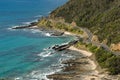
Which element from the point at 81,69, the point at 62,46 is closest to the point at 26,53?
the point at 62,46

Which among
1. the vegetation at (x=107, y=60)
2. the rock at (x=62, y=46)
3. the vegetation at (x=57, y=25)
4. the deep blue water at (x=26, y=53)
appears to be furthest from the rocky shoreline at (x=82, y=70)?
the vegetation at (x=57, y=25)

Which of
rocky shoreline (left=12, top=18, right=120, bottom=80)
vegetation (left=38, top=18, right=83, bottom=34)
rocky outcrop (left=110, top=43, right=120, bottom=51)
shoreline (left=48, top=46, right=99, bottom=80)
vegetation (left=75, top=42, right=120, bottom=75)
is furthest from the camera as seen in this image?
vegetation (left=38, top=18, right=83, bottom=34)

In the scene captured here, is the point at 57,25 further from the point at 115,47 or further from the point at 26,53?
the point at 115,47

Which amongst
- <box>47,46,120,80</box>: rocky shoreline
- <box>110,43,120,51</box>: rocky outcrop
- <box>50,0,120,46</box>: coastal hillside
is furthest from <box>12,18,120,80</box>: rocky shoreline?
<box>50,0,120,46</box>: coastal hillside

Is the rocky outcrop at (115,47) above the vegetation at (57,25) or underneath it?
underneath

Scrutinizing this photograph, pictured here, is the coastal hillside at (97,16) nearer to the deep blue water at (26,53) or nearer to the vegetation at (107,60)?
the vegetation at (107,60)

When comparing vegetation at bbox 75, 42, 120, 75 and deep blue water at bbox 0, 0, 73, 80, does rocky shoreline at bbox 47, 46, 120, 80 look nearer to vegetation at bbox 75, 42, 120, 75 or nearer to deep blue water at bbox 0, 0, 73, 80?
vegetation at bbox 75, 42, 120, 75
